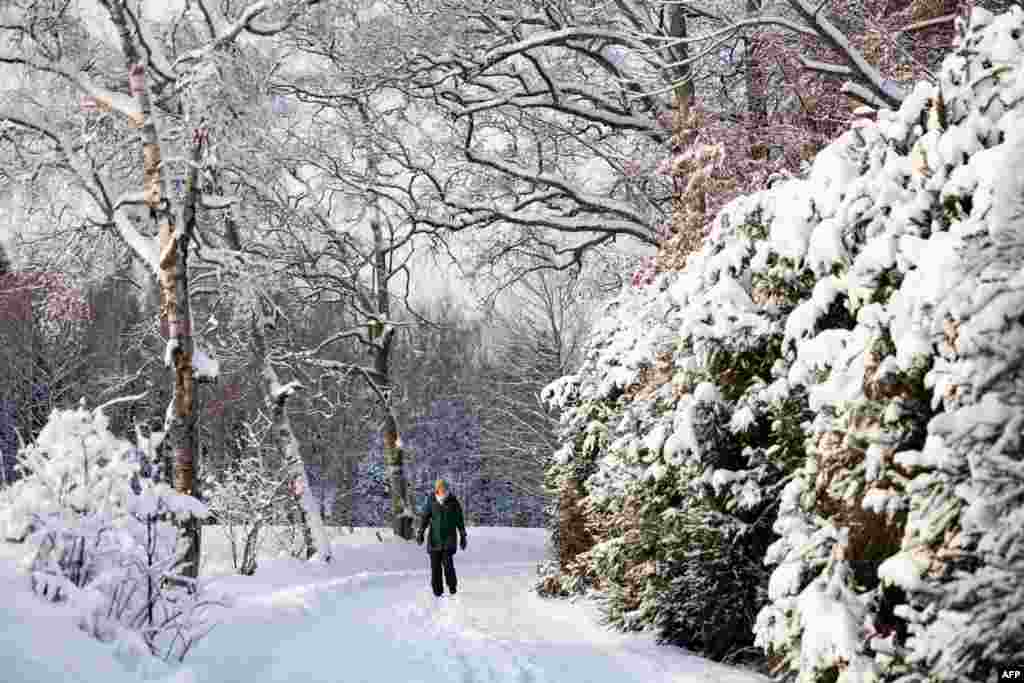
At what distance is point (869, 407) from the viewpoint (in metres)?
4.37

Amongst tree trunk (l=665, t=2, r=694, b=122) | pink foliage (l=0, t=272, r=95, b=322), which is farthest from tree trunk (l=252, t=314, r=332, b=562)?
tree trunk (l=665, t=2, r=694, b=122)

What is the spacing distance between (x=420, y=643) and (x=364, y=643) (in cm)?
55

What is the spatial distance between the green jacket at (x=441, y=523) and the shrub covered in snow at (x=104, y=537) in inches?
280

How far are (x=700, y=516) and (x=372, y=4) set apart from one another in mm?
10602

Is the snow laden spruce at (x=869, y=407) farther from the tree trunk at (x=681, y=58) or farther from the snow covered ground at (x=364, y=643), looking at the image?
the tree trunk at (x=681, y=58)

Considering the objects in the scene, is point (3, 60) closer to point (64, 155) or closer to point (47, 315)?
point (64, 155)

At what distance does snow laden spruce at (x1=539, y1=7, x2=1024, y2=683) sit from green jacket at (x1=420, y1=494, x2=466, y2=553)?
19.2 feet

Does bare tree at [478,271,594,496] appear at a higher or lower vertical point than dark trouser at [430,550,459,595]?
higher

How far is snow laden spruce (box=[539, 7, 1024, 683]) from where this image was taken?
330 centimetres

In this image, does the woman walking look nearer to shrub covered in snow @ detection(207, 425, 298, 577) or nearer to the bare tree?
shrub covered in snow @ detection(207, 425, 298, 577)

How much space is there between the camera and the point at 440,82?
13922 mm

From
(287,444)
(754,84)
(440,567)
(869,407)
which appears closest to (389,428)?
(287,444)

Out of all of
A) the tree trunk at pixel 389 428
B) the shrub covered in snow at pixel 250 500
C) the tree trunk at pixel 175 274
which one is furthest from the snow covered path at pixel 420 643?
the tree trunk at pixel 389 428

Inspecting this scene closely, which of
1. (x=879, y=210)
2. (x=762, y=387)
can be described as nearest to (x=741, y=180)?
(x=762, y=387)
